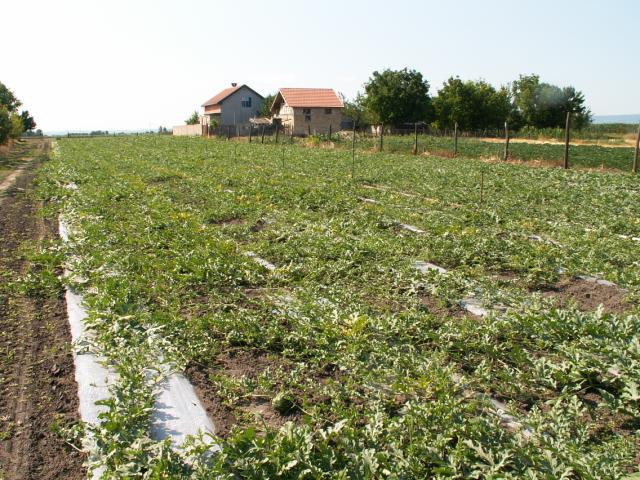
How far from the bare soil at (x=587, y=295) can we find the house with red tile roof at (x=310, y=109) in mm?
54253

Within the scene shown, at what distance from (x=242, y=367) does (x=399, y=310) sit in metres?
1.76

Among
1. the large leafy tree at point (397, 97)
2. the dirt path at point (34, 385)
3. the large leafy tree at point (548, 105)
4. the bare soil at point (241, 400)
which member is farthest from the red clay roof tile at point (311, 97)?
the bare soil at point (241, 400)

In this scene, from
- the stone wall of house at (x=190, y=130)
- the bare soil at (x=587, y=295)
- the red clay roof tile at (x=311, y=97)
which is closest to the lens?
the bare soil at (x=587, y=295)

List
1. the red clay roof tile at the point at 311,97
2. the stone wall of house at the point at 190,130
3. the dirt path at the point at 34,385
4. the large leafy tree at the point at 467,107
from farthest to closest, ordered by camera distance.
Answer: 1. the large leafy tree at the point at 467,107
2. the stone wall of house at the point at 190,130
3. the red clay roof tile at the point at 311,97
4. the dirt path at the point at 34,385

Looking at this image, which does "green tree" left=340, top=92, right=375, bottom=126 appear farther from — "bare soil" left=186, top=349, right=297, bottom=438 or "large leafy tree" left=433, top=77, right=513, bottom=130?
"bare soil" left=186, top=349, right=297, bottom=438

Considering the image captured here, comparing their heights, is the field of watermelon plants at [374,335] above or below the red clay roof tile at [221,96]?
below

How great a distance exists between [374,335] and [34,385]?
2687 millimetres

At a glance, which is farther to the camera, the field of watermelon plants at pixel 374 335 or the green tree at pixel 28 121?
the green tree at pixel 28 121

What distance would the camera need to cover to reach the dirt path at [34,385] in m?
3.19

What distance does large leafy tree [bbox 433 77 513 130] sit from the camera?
66.6 metres

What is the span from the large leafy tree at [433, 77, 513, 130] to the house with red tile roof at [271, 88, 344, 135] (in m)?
14.7

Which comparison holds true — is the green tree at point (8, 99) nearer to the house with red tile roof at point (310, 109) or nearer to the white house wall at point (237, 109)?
the white house wall at point (237, 109)

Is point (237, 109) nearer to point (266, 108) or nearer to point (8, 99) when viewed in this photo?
point (266, 108)

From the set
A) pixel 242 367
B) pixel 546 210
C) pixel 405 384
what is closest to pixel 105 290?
pixel 242 367
